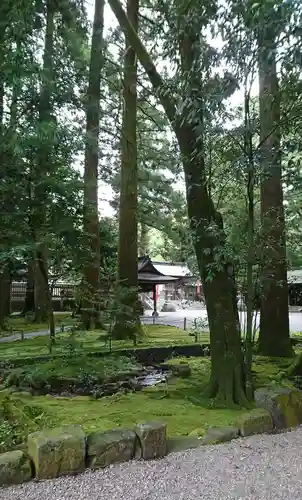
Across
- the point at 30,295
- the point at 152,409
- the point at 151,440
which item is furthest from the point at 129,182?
the point at 30,295

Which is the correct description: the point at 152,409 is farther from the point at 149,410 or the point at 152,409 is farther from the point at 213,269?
the point at 213,269

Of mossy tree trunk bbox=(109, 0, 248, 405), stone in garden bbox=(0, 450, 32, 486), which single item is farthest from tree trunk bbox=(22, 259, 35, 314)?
stone in garden bbox=(0, 450, 32, 486)

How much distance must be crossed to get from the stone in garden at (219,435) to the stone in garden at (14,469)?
126 centimetres

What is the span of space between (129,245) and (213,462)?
6741 mm

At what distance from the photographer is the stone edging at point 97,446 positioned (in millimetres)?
2396

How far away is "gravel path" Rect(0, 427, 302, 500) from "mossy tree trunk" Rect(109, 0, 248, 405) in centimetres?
126

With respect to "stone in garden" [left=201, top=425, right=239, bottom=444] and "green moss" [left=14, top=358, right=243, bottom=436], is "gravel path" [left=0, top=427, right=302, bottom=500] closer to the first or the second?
"stone in garden" [left=201, top=425, right=239, bottom=444]

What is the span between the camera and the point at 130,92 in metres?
9.31

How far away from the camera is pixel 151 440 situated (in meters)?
2.71

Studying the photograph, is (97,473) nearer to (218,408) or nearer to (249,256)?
(218,408)

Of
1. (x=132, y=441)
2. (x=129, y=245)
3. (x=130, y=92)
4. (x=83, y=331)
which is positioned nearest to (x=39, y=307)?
(x=83, y=331)

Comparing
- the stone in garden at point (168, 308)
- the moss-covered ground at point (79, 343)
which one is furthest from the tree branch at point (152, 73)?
the stone in garden at point (168, 308)

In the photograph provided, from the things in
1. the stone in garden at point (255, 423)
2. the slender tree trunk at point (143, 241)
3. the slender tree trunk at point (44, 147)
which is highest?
A: the slender tree trunk at point (143, 241)

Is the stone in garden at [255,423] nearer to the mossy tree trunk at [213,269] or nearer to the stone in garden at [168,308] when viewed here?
the mossy tree trunk at [213,269]
